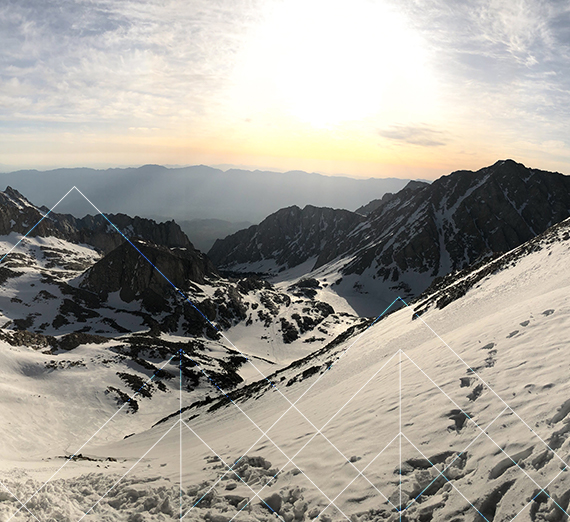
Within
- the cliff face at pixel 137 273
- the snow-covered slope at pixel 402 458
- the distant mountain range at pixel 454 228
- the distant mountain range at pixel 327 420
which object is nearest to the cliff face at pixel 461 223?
the distant mountain range at pixel 454 228

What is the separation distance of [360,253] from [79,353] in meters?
151

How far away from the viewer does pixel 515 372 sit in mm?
9625

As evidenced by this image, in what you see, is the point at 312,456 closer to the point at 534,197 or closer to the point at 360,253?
the point at 360,253

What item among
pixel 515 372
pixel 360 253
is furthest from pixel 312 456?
pixel 360 253

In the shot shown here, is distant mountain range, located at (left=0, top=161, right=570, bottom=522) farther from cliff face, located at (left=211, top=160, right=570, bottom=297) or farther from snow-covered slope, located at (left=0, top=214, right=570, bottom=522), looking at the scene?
cliff face, located at (left=211, top=160, right=570, bottom=297)

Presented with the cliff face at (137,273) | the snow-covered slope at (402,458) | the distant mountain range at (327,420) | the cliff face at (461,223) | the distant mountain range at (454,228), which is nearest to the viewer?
the snow-covered slope at (402,458)

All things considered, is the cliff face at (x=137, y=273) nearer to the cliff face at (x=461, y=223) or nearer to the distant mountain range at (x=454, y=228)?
the distant mountain range at (x=454, y=228)

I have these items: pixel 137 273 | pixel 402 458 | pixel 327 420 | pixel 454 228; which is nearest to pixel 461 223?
pixel 454 228

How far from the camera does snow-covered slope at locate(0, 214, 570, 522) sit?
6.76m

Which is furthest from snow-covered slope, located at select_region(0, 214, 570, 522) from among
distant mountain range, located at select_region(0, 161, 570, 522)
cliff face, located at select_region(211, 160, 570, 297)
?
cliff face, located at select_region(211, 160, 570, 297)

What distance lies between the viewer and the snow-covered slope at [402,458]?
6.76 meters

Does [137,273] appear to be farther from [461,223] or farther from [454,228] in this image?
[461,223]

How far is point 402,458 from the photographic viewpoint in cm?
841

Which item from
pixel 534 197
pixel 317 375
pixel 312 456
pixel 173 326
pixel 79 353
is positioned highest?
pixel 534 197
